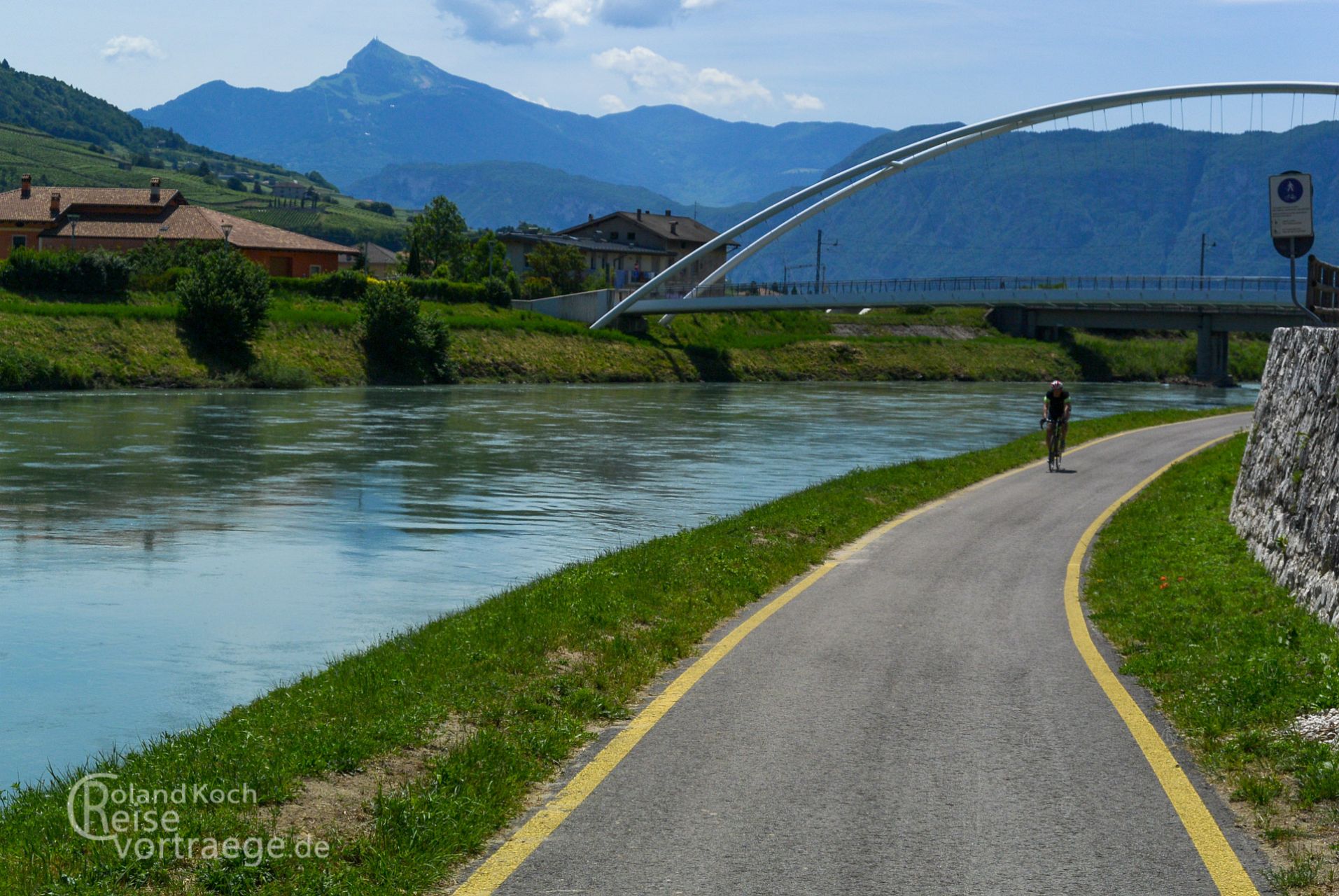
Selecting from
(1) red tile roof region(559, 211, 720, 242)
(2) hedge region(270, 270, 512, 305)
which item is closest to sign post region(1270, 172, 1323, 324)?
(2) hedge region(270, 270, 512, 305)

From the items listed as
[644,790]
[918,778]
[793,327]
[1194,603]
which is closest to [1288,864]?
[918,778]

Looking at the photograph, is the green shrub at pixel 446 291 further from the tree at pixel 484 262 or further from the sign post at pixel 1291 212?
the sign post at pixel 1291 212

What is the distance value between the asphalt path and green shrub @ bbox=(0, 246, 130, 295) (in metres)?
66.4

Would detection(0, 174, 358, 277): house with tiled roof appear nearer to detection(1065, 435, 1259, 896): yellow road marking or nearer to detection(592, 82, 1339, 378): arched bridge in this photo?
detection(592, 82, 1339, 378): arched bridge

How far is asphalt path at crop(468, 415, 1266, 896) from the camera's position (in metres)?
6.43

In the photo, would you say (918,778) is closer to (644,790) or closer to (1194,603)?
(644,790)

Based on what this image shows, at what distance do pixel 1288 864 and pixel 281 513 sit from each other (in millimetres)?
21608

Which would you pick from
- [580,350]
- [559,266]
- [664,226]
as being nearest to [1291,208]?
[580,350]

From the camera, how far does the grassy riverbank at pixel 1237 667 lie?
24.0 feet

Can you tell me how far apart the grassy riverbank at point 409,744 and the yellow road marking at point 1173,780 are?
3.38 metres

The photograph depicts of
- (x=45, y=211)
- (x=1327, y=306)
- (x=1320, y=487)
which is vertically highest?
(x=45, y=211)

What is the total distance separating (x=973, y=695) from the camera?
9961 millimetres

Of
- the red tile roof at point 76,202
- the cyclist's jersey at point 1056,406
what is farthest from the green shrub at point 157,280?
the cyclist's jersey at point 1056,406

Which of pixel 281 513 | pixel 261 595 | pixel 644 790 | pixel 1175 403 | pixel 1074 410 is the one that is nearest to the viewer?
pixel 644 790
